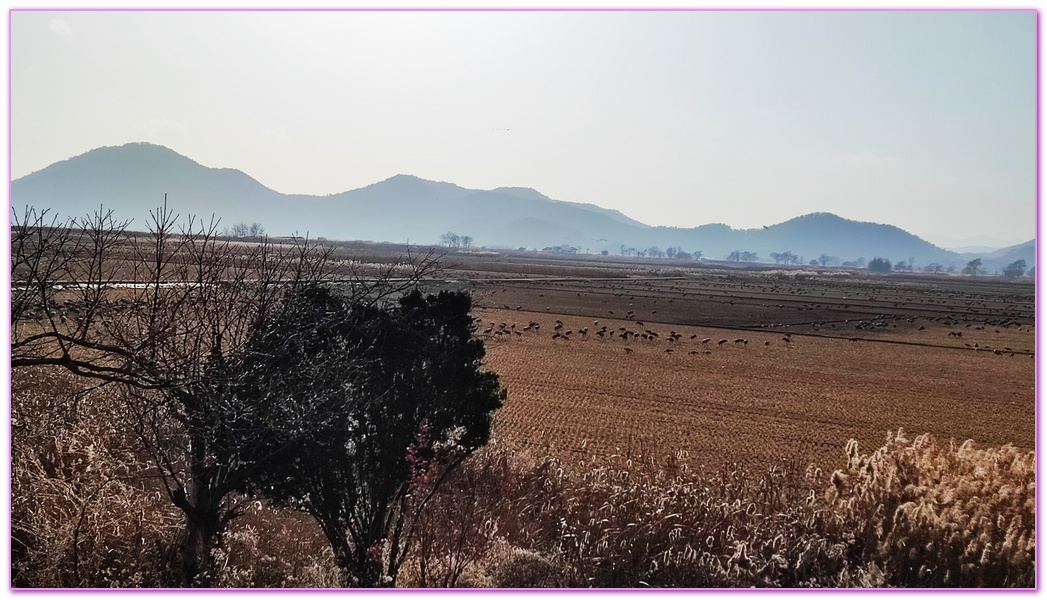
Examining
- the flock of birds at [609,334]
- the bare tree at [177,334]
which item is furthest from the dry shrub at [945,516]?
the flock of birds at [609,334]

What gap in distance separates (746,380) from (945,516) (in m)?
19.5

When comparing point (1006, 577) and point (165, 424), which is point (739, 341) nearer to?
point (1006, 577)

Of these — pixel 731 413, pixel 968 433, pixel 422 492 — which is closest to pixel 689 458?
pixel 731 413

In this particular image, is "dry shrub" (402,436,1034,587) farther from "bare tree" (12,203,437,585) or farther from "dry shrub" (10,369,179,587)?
"dry shrub" (10,369,179,587)

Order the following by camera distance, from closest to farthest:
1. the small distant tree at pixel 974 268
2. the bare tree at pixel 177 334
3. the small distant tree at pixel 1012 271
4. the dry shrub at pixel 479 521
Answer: the bare tree at pixel 177 334
the dry shrub at pixel 479 521
the small distant tree at pixel 1012 271
the small distant tree at pixel 974 268

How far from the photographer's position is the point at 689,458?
644 inches

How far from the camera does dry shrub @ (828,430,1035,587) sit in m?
8.39

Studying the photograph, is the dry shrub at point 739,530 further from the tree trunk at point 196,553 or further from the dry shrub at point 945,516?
the tree trunk at point 196,553

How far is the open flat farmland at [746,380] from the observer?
19.0 metres

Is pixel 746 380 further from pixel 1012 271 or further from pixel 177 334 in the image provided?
pixel 1012 271

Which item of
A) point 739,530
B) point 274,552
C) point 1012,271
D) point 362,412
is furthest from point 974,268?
point 274,552

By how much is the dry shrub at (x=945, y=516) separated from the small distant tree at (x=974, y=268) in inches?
6236

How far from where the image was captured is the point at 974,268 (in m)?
152

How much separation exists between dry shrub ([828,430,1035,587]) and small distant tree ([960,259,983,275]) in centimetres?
15839
